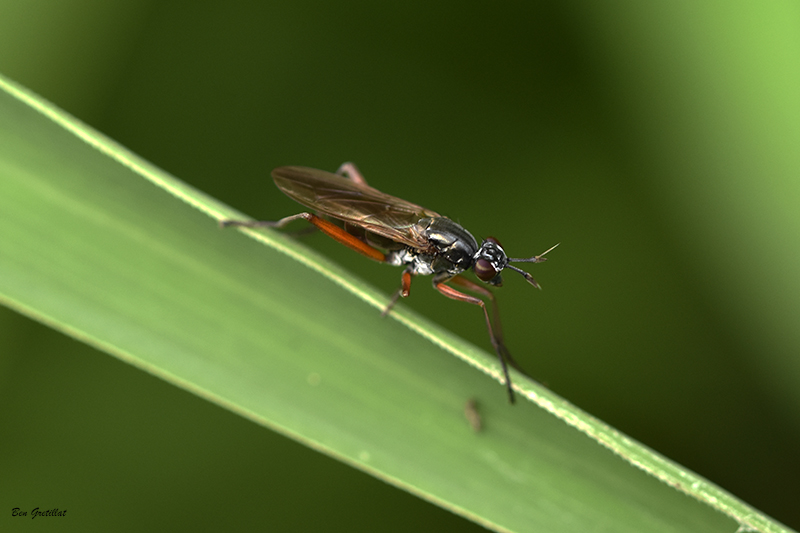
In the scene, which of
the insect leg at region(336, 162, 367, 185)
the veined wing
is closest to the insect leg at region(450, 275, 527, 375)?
the veined wing

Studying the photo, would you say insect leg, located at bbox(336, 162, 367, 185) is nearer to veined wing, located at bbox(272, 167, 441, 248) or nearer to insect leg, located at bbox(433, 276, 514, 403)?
veined wing, located at bbox(272, 167, 441, 248)

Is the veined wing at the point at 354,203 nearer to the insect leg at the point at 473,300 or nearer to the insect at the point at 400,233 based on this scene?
the insect at the point at 400,233

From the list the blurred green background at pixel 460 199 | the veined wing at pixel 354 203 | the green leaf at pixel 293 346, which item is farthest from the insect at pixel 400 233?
the green leaf at pixel 293 346

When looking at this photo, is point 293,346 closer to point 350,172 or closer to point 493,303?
point 493,303

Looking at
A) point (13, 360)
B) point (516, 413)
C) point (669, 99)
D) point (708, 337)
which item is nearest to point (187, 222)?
point (516, 413)

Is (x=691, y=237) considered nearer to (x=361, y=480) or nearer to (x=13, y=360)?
(x=361, y=480)
